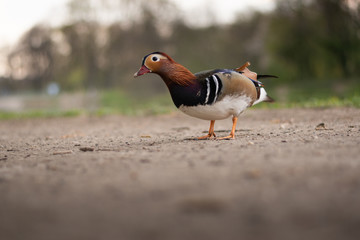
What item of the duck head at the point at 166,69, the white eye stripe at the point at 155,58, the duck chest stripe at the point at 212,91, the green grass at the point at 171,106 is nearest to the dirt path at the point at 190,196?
the duck chest stripe at the point at 212,91

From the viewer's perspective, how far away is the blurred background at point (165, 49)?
2011 cm

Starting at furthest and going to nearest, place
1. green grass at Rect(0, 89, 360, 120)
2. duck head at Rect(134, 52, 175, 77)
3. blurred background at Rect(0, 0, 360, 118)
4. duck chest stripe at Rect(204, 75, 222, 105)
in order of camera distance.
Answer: blurred background at Rect(0, 0, 360, 118) → green grass at Rect(0, 89, 360, 120) → duck head at Rect(134, 52, 175, 77) → duck chest stripe at Rect(204, 75, 222, 105)

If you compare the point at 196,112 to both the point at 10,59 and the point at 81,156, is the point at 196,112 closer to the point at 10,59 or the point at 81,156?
the point at 81,156

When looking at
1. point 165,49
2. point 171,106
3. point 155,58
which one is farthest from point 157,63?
point 165,49

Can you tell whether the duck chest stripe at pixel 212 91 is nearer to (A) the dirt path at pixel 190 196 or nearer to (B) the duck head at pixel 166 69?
(B) the duck head at pixel 166 69

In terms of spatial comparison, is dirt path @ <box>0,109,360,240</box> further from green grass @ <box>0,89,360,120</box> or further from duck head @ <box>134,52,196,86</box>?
green grass @ <box>0,89,360,120</box>

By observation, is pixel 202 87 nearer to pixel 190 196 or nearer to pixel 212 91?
pixel 212 91

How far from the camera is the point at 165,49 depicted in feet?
96.5

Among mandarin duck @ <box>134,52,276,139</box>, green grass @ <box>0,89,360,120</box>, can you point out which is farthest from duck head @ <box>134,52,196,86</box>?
green grass @ <box>0,89,360,120</box>

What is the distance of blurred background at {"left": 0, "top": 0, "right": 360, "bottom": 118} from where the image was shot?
66.0 feet

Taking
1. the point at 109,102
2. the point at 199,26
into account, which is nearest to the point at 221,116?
the point at 109,102

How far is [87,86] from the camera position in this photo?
35.2m

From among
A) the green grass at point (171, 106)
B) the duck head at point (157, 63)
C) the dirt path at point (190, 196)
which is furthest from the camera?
the green grass at point (171, 106)

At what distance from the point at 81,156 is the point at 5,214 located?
1814mm
